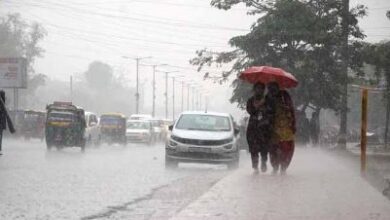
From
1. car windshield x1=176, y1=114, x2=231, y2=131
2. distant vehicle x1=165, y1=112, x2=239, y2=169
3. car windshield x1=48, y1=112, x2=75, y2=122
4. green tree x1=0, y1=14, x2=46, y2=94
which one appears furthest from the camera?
green tree x1=0, y1=14, x2=46, y2=94

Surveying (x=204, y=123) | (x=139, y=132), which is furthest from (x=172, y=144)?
(x=139, y=132)

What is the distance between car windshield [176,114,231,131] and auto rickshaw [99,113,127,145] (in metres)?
24.4

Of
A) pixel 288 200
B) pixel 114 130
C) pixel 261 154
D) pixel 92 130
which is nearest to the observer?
pixel 288 200

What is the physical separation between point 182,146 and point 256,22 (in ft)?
65.5

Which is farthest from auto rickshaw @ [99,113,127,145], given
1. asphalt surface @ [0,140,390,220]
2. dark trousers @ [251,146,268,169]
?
dark trousers @ [251,146,268,169]

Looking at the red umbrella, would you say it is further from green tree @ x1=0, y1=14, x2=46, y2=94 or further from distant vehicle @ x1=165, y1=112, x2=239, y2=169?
green tree @ x1=0, y1=14, x2=46, y2=94

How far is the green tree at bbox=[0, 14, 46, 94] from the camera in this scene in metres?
86.9

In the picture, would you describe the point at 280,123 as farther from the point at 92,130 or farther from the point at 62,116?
the point at 92,130

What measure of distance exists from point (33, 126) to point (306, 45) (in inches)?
712

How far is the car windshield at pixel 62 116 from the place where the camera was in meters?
32.6

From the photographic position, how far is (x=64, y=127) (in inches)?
1264

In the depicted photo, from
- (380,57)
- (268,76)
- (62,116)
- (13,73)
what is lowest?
(62,116)

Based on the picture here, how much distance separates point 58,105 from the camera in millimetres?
33375

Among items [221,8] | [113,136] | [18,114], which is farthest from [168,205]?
[18,114]
